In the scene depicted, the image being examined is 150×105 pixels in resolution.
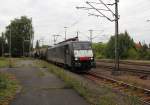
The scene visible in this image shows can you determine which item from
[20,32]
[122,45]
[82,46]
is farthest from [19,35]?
[82,46]

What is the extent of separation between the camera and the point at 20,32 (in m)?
122

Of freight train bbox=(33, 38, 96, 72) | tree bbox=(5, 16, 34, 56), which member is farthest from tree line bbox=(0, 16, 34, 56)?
freight train bbox=(33, 38, 96, 72)

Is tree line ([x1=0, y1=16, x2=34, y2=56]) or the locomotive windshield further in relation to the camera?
tree line ([x1=0, y1=16, x2=34, y2=56])

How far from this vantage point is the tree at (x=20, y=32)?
11569 cm

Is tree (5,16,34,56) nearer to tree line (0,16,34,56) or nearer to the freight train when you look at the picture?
tree line (0,16,34,56)

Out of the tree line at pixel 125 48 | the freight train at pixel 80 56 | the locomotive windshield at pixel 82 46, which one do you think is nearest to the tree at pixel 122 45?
the tree line at pixel 125 48

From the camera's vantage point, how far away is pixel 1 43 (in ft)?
338

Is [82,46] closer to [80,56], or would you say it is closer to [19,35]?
[80,56]

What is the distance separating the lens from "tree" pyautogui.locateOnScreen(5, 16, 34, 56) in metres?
116

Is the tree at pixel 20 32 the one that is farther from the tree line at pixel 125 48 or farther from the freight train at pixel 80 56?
the freight train at pixel 80 56

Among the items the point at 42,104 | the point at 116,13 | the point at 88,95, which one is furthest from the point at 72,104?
the point at 116,13

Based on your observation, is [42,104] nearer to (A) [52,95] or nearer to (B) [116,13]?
(A) [52,95]

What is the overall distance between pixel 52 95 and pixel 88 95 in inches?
60.0

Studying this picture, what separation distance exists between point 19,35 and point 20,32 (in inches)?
90.9
